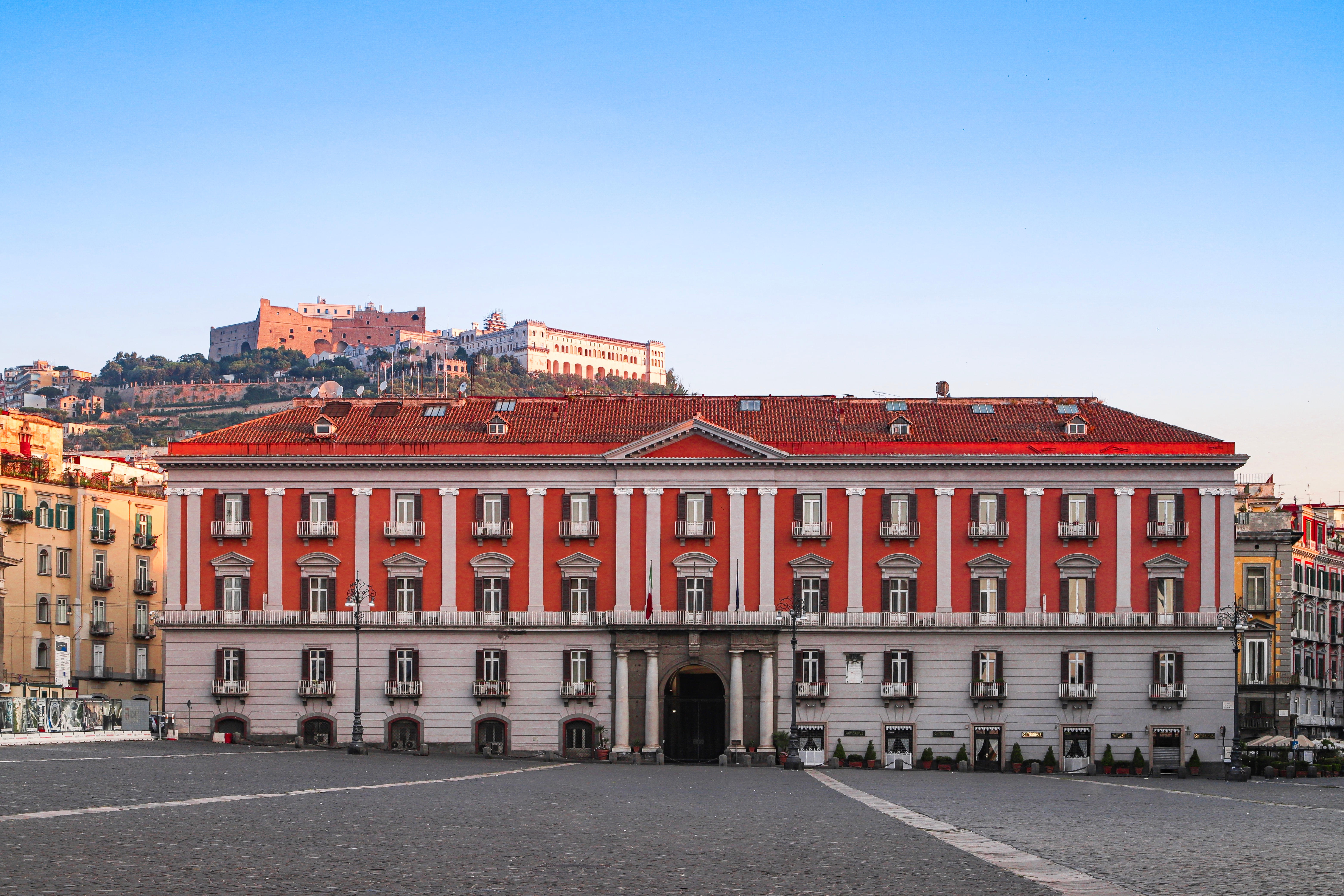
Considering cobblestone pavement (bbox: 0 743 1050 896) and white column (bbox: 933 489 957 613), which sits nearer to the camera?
cobblestone pavement (bbox: 0 743 1050 896)

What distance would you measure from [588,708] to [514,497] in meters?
9.85

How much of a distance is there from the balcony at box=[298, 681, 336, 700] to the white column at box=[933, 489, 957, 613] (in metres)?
26.7

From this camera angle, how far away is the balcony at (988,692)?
7306 centimetres

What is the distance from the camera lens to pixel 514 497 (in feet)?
249

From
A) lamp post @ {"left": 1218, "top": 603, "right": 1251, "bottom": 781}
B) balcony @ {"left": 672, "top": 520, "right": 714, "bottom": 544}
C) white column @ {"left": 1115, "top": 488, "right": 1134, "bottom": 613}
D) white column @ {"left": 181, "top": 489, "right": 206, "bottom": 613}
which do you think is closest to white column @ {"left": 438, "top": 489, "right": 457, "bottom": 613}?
balcony @ {"left": 672, "top": 520, "right": 714, "bottom": 544}

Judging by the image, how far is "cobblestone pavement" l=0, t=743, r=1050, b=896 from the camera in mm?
14234

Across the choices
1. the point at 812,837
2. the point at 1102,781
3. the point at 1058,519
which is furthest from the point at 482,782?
the point at 1058,519

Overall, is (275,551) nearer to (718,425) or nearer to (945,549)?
(718,425)

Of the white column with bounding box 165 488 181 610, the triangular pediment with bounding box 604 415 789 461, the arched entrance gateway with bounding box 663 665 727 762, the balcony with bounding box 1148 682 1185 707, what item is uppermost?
the triangular pediment with bounding box 604 415 789 461

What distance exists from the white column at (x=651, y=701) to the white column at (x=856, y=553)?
870 centimetres

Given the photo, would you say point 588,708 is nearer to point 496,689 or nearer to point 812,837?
point 496,689

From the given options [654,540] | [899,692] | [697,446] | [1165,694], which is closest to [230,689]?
[654,540]

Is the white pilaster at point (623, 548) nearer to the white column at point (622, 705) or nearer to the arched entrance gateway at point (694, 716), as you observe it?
the white column at point (622, 705)

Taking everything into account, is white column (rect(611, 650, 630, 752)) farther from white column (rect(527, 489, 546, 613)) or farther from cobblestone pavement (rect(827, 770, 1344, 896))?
cobblestone pavement (rect(827, 770, 1344, 896))
